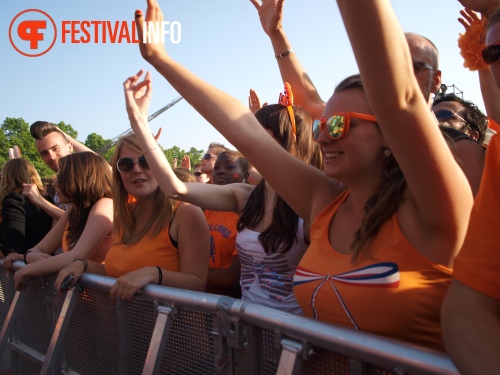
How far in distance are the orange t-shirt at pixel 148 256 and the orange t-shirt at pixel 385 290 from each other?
1.37 m

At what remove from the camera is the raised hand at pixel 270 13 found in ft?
11.2

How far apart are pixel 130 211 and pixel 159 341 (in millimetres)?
1325

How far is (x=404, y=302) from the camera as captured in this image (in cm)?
151

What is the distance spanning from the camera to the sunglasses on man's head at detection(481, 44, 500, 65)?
1.36m

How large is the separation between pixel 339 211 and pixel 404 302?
1.77 feet

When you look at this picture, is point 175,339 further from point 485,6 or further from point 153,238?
point 485,6

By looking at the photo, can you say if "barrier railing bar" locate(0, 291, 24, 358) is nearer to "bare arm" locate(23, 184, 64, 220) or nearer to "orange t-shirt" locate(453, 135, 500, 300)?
"bare arm" locate(23, 184, 64, 220)

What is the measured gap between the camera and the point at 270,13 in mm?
3461

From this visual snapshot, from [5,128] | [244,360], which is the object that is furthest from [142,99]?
[5,128]

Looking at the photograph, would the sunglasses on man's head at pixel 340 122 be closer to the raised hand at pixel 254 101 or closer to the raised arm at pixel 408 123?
the raised arm at pixel 408 123

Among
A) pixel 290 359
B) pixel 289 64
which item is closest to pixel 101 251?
pixel 289 64

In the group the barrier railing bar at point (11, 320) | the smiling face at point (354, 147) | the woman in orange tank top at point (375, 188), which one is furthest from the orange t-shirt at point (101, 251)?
the smiling face at point (354, 147)

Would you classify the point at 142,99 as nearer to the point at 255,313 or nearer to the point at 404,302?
the point at 255,313

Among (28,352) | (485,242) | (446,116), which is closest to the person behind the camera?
(485,242)
